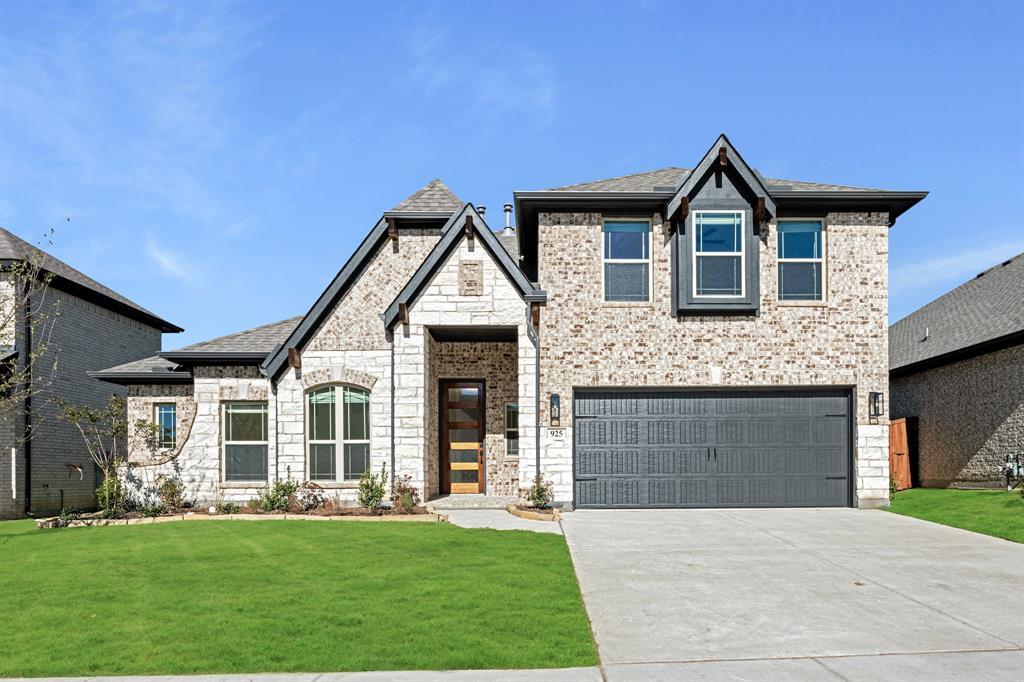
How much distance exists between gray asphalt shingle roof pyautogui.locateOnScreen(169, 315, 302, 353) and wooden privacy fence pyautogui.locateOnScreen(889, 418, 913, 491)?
16.9m

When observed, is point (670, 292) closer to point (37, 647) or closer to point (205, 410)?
point (205, 410)

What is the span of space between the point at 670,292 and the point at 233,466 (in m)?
10.9

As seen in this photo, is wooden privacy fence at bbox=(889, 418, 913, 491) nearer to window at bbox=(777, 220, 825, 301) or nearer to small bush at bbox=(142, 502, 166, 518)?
window at bbox=(777, 220, 825, 301)

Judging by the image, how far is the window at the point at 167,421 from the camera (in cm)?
1923

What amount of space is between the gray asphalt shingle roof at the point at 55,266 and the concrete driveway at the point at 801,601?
651 inches

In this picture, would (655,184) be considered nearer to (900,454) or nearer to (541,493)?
(541,493)

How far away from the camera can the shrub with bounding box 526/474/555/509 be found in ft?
53.3

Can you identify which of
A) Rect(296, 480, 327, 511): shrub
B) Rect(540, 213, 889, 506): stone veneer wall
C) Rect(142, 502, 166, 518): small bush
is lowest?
Rect(142, 502, 166, 518): small bush

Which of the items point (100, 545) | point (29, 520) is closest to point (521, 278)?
point (100, 545)

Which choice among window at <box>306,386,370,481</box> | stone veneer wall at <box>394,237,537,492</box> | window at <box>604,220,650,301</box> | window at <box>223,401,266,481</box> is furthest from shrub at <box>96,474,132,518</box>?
window at <box>604,220,650,301</box>

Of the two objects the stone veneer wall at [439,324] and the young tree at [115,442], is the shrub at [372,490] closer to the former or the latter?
the stone veneer wall at [439,324]

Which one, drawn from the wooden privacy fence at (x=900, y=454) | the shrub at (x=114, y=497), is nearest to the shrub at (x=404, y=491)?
the shrub at (x=114, y=497)

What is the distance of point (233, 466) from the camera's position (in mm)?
17938

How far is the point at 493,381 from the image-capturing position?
749 inches
